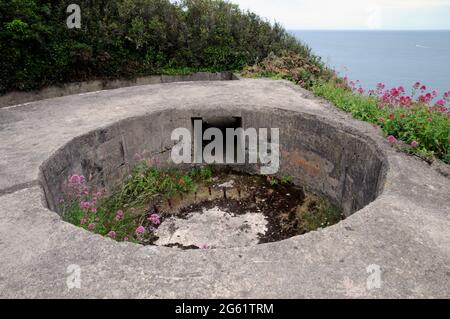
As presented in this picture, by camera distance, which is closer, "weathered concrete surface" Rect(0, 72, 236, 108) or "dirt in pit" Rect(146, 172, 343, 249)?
"dirt in pit" Rect(146, 172, 343, 249)

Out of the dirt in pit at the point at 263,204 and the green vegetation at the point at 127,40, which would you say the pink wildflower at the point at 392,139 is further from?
the green vegetation at the point at 127,40

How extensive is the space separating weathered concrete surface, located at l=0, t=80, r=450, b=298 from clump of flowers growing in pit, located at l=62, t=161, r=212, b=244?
0.79m

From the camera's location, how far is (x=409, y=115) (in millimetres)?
5617

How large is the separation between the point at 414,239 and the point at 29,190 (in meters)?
4.12

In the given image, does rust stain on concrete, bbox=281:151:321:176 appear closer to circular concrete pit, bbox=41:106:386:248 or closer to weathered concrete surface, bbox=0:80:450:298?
circular concrete pit, bbox=41:106:386:248

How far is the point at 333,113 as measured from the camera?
6703mm

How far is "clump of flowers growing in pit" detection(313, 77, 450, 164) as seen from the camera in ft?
16.5

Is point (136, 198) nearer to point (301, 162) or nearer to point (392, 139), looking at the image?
point (301, 162)

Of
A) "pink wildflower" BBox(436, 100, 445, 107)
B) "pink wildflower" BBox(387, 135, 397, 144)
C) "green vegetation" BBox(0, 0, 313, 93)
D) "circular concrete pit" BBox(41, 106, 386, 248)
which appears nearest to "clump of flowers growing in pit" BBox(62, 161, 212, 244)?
"circular concrete pit" BBox(41, 106, 386, 248)

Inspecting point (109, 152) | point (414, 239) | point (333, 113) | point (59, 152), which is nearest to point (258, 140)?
point (333, 113)

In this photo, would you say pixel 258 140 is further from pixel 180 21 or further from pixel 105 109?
pixel 180 21

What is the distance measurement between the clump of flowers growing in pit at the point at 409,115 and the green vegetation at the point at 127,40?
4.69 metres

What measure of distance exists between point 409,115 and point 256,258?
403cm

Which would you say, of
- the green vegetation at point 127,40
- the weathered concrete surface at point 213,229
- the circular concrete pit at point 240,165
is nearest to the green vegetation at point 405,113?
the circular concrete pit at point 240,165
